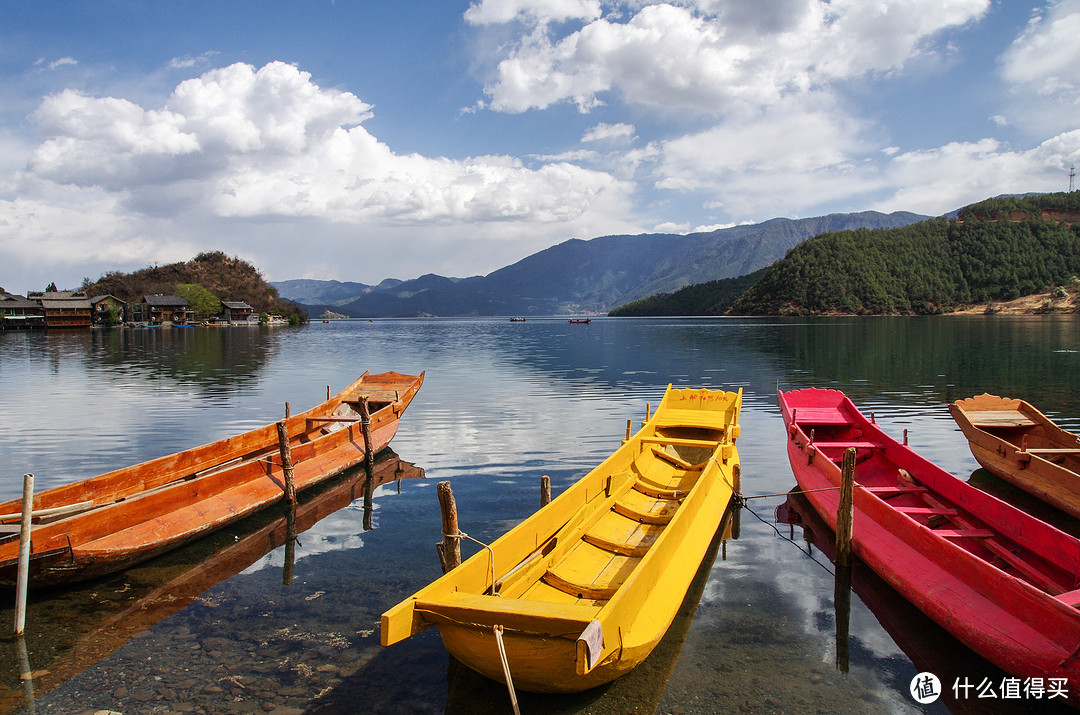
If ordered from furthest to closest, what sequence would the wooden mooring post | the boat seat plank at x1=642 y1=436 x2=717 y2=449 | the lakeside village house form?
the lakeside village house < the boat seat plank at x1=642 y1=436 x2=717 y2=449 < the wooden mooring post

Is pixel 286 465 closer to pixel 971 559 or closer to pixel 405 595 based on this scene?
pixel 405 595

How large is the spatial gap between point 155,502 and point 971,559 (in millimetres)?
14168

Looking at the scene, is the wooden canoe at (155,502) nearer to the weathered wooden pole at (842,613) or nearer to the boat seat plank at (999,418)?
the weathered wooden pole at (842,613)

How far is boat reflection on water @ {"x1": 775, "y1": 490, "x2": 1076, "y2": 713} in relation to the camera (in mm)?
7363

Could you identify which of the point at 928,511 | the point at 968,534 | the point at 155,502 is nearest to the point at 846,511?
the point at 928,511

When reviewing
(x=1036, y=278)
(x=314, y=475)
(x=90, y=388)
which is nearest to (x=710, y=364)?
(x=314, y=475)

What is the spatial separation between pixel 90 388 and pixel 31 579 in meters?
31.1

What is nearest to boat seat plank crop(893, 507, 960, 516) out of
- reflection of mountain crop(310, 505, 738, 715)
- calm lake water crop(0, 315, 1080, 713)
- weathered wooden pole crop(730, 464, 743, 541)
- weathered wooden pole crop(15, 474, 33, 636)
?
calm lake water crop(0, 315, 1080, 713)

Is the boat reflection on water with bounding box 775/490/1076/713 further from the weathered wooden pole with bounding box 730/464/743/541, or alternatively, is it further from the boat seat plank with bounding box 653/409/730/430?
the boat seat plank with bounding box 653/409/730/430

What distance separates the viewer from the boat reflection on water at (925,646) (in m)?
7.36

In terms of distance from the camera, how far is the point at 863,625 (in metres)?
9.38

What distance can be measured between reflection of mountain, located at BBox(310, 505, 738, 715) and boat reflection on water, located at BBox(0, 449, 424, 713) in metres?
3.70

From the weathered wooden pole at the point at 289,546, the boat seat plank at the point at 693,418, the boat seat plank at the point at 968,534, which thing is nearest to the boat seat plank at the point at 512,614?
the weathered wooden pole at the point at 289,546

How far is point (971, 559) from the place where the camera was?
816 centimetres
